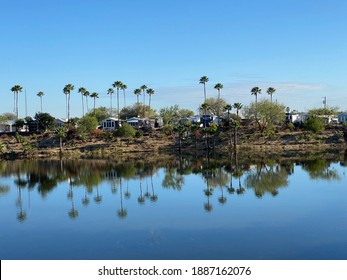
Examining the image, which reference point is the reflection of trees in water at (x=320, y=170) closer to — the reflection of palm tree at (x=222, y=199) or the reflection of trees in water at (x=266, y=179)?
the reflection of trees in water at (x=266, y=179)

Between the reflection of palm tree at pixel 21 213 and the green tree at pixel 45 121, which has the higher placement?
the green tree at pixel 45 121

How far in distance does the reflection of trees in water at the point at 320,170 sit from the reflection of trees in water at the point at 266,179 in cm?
304

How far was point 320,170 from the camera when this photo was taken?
176 feet

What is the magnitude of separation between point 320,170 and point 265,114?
4604 centimetres

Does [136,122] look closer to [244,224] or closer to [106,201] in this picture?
[106,201]

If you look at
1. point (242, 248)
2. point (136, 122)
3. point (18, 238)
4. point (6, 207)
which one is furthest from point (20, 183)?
point (136, 122)

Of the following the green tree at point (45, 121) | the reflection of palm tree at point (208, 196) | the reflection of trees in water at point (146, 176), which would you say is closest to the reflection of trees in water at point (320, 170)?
the reflection of trees in water at point (146, 176)

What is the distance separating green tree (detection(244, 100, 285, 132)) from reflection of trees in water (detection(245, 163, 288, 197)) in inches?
A: 1583

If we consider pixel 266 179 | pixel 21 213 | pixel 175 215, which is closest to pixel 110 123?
pixel 266 179

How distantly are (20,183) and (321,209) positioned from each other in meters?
34.5

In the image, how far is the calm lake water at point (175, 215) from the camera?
2245 cm

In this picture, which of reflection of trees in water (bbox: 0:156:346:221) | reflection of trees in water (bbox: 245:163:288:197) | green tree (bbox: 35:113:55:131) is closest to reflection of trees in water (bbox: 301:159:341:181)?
reflection of trees in water (bbox: 0:156:346:221)

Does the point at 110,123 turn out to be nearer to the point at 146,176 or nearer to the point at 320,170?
the point at 146,176
